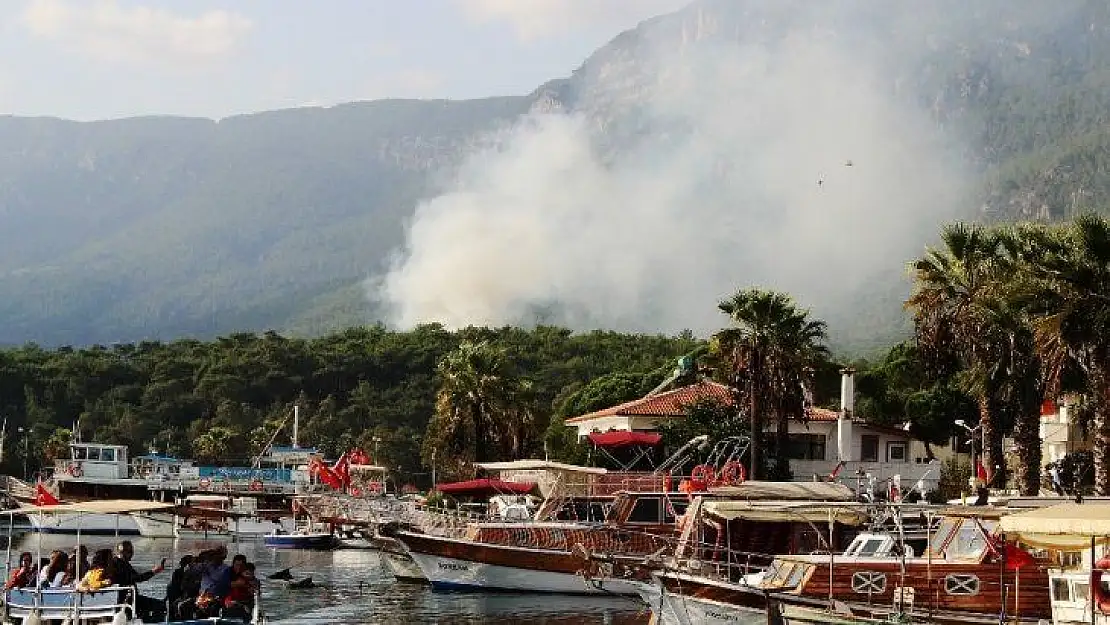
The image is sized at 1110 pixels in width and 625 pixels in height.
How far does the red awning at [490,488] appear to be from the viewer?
6006 centimetres

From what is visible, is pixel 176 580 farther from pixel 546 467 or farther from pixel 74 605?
pixel 546 467

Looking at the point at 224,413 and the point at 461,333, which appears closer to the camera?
the point at 224,413

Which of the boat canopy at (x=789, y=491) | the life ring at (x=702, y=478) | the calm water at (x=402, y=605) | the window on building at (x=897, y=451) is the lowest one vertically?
the calm water at (x=402, y=605)

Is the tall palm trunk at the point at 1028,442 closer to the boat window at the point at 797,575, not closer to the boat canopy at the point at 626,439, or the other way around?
the boat window at the point at 797,575

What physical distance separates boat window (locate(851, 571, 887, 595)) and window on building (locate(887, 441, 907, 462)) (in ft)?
133

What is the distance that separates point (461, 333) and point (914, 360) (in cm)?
6661

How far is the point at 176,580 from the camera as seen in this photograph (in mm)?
31578

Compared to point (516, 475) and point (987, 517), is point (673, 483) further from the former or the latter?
point (987, 517)

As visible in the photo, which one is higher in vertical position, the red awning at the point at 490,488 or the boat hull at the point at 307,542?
the red awning at the point at 490,488

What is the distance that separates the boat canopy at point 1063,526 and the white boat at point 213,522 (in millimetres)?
61714

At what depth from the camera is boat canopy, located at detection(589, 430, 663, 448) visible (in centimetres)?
6625

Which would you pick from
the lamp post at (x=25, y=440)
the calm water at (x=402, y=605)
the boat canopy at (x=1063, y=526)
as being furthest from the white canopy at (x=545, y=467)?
the lamp post at (x=25, y=440)

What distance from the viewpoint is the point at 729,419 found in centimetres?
6756

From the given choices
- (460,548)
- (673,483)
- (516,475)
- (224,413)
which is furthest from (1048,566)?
(224,413)
